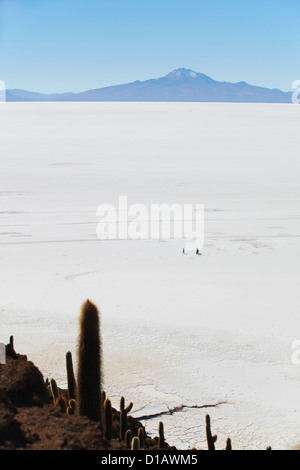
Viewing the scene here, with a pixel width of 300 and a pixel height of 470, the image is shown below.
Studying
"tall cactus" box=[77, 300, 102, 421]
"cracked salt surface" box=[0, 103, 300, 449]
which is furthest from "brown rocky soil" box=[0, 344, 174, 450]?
"cracked salt surface" box=[0, 103, 300, 449]

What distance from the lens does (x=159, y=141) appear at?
29969 millimetres

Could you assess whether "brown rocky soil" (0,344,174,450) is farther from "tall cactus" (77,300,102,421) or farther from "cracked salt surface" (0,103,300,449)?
"cracked salt surface" (0,103,300,449)

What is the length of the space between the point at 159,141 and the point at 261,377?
25.3 meters

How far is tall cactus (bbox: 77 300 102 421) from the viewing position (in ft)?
8.62

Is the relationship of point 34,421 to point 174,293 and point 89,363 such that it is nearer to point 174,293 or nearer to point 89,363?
point 89,363

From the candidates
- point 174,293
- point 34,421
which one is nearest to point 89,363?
point 34,421

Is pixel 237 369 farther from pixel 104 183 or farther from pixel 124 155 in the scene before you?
pixel 124 155

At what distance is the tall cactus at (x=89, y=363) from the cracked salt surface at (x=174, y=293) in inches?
65.4

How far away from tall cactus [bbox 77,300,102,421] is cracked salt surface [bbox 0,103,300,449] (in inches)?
65.4

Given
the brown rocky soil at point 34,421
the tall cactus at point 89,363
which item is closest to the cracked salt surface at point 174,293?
the brown rocky soil at point 34,421

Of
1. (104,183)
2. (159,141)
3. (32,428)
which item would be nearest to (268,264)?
(32,428)

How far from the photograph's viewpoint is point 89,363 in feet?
8.59

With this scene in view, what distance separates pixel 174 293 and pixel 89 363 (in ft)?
18.3

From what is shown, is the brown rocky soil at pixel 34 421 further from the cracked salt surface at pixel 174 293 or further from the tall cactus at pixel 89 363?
the cracked salt surface at pixel 174 293
